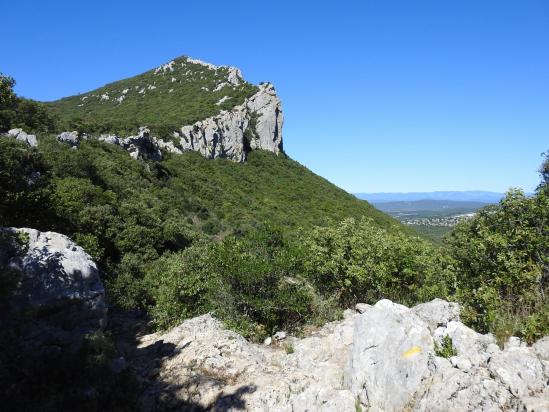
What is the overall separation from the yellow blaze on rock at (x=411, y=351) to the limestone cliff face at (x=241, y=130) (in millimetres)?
53518

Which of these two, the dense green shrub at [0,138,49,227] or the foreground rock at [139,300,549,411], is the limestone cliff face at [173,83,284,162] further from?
the foreground rock at [139,300,549,411]

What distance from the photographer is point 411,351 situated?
25.7ft

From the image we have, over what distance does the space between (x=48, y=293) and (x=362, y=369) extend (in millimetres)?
7410

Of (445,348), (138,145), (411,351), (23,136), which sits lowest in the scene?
(411,351)

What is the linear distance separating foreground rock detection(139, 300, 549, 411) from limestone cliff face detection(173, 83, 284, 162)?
1942 inches

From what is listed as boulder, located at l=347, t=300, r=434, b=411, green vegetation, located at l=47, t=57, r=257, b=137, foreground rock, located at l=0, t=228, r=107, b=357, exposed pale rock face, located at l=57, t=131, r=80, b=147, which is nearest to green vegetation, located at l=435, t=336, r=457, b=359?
boulder, located at l=347, t=300, r=434, b=411

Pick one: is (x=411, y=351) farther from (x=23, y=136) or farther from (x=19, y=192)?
(x=23, y=136)

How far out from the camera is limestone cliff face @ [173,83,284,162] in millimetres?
61188

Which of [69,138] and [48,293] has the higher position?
[69,138]

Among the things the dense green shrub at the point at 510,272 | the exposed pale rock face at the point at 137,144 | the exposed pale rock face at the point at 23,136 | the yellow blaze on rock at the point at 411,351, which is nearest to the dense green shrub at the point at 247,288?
the dense green shrub at the point at 510,272

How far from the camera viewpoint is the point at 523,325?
7727 mm

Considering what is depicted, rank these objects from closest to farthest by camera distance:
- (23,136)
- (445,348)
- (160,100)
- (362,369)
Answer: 1. (445,348)
2. (362,369)
3. (23,136)
4. (160,100)

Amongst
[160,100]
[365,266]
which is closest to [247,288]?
[365,266]

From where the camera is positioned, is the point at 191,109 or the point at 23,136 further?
the point at 191,109
